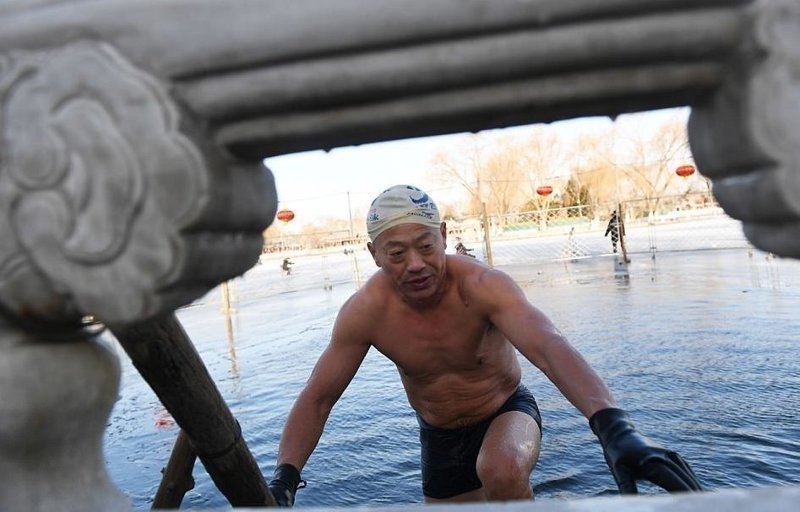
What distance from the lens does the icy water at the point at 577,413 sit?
12.7 feet

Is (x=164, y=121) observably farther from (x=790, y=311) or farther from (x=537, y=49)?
(x=790, y=311)

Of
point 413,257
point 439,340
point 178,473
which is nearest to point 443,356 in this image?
point 439,340

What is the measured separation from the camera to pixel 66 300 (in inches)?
34.3

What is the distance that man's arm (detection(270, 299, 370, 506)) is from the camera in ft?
7.26

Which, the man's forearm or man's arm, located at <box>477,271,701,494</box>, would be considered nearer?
man's arm, located at <box>477,271,701,494</box>

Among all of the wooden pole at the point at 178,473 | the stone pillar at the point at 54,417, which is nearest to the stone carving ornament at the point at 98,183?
the stone pillar at the point at 54,417

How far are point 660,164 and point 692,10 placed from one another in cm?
4292

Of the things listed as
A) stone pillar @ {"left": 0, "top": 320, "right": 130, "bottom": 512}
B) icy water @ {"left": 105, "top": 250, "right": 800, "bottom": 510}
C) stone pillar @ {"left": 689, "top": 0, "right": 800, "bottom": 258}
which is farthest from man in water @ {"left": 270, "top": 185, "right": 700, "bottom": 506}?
stone pillar @ {"left": 689, "top": 0, "right": 800, "bottom": 258}

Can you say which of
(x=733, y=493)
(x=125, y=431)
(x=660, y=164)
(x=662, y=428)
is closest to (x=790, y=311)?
(x=662, y=428)

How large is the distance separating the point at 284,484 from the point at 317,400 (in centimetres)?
51

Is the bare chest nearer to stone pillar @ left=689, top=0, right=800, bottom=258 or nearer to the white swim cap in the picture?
the white swim cap

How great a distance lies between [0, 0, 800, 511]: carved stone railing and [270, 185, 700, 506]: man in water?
137 centimetres

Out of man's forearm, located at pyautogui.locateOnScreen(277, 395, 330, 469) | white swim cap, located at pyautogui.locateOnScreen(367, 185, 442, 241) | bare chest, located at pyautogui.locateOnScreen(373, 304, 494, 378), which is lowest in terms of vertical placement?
man's forearm, located at pyautogui.locateOnScreen(277, 395, 330, 469)

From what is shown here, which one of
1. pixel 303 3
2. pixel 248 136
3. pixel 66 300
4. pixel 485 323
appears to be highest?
pixel 303 3
